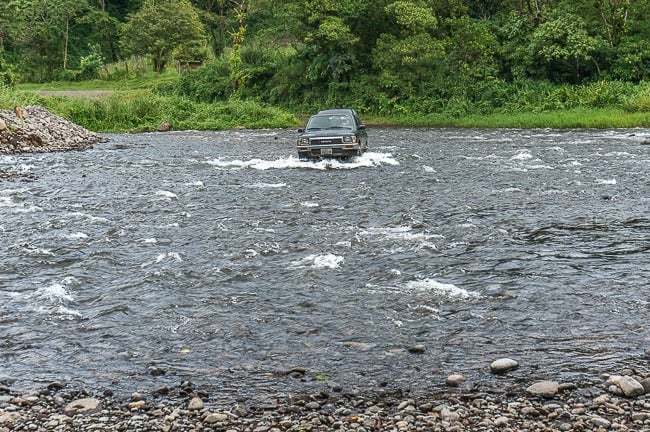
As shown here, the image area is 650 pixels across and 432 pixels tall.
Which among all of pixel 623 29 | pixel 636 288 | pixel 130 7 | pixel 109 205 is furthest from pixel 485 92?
pixel 130 7

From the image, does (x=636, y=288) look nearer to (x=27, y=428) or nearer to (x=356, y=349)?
(x=356, y=349)

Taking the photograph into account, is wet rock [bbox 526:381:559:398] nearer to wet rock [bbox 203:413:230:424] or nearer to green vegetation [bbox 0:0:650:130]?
wet rock [bbox 203:413:230:424]

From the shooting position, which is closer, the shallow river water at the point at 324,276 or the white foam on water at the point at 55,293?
the shallow river water at the point at 324,276

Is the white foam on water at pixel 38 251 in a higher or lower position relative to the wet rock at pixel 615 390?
lower

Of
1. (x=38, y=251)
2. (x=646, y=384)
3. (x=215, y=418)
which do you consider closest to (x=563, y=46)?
(x=38, y=251)

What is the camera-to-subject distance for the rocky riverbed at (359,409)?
217 inches

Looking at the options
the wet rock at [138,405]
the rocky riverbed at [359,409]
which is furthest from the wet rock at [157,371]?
the wet rock at [138,405]

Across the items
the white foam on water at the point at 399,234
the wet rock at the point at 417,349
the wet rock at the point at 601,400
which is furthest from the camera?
the white foam on water at the point at 399,234

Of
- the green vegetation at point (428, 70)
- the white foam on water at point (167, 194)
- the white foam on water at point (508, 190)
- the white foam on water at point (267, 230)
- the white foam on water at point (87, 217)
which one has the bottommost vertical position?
the white foam on water at point (87, 217)

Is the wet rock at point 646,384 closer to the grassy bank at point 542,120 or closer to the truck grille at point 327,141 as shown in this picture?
the truck grille at point 327,141

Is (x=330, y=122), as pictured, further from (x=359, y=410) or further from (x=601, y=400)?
(x=601, y=400)

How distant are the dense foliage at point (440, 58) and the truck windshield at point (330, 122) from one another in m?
18.7

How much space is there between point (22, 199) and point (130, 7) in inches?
2936

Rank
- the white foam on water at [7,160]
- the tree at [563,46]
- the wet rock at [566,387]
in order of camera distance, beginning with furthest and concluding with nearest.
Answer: the tree at [563,46] → the white foam on water at [7,160] → the wet rock at [566,387]
